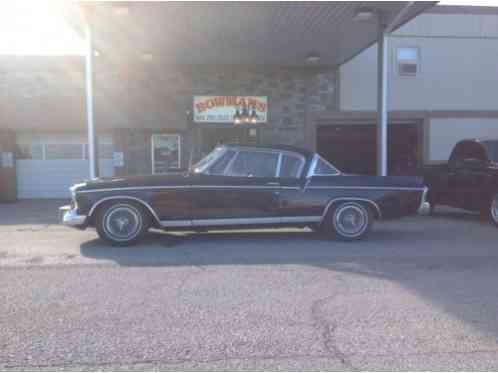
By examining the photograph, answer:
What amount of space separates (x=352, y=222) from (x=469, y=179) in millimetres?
3421

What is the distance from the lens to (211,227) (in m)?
7.51

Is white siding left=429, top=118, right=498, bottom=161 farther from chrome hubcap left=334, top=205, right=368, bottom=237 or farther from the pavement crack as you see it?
the pavement crack

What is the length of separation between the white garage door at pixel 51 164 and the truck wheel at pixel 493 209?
10.5 m

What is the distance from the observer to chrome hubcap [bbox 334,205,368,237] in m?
7.74

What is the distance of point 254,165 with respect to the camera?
7.68 meters

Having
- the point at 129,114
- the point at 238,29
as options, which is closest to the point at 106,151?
the point at 129,114

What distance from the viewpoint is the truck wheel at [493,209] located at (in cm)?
914

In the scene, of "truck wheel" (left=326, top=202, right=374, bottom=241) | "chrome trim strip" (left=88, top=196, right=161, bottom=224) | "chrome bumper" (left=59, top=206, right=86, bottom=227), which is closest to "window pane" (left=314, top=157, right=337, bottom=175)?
"truck wheel" (left=326, top=202, right=374, bottom=241)

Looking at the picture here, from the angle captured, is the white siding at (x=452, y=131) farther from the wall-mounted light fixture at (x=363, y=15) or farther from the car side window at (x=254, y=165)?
the car side window at (x=254, y=165)

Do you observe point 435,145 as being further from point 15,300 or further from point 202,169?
point 15,300

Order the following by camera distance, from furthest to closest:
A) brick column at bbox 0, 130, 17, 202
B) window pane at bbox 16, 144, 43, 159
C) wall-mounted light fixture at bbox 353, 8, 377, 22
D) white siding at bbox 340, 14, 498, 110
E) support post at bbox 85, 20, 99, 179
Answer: white siding at bbox 340, 14, 498, 110 < window pane at bbox 16, 144, 43, 159 < brick column at bbox 0, 130, 17, 202 < support post at bbox 85, 20, 99, 179 < wall-mounted light fixture at bbox 353, 8, 377, 22

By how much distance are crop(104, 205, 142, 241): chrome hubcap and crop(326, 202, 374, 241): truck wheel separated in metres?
2.97

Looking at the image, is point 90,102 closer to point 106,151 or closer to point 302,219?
point 106,151

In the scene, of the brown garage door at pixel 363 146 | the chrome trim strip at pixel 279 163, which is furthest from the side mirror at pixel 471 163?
the brown garage door at pixel 363 146
